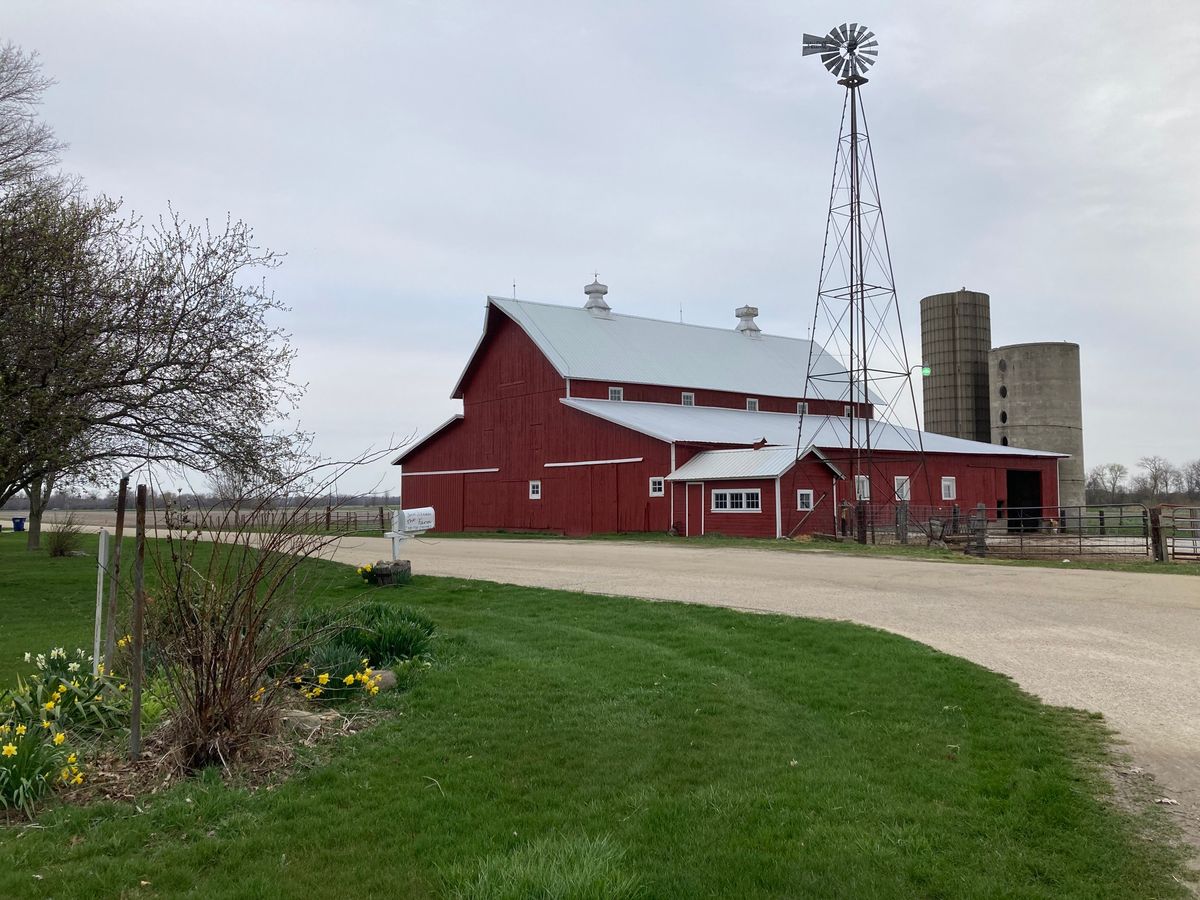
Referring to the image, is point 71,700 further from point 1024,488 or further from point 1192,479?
point 1192,479

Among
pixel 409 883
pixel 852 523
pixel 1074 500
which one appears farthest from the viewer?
pixel 1074 500

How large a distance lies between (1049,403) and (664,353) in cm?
1744

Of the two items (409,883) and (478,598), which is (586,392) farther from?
(409,883)

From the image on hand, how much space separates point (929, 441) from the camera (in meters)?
40.8

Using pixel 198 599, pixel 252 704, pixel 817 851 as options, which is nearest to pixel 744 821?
pixel 817 851

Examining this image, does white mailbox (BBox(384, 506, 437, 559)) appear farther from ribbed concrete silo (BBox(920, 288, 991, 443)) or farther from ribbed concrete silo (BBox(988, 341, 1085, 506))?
ribbed concrete silo (BBox(920, 288, 991, 443))

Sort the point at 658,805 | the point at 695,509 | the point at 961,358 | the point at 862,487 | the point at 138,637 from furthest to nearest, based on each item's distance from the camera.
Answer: the point at 961,358
the point at 862,487
the point at 695,509
the point at 138,637
the point at 658,805

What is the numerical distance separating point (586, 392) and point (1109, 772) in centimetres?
3365

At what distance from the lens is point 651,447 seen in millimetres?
33938

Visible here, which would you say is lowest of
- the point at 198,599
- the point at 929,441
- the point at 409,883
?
the point at 409,883

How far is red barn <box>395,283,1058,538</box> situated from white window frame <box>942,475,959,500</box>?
100 millimetres

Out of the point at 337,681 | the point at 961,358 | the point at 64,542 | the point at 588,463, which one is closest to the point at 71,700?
the point at 337,681

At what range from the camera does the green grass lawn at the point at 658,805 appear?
13.6 ft

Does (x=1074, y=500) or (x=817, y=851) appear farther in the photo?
(x=1074, y=500)
